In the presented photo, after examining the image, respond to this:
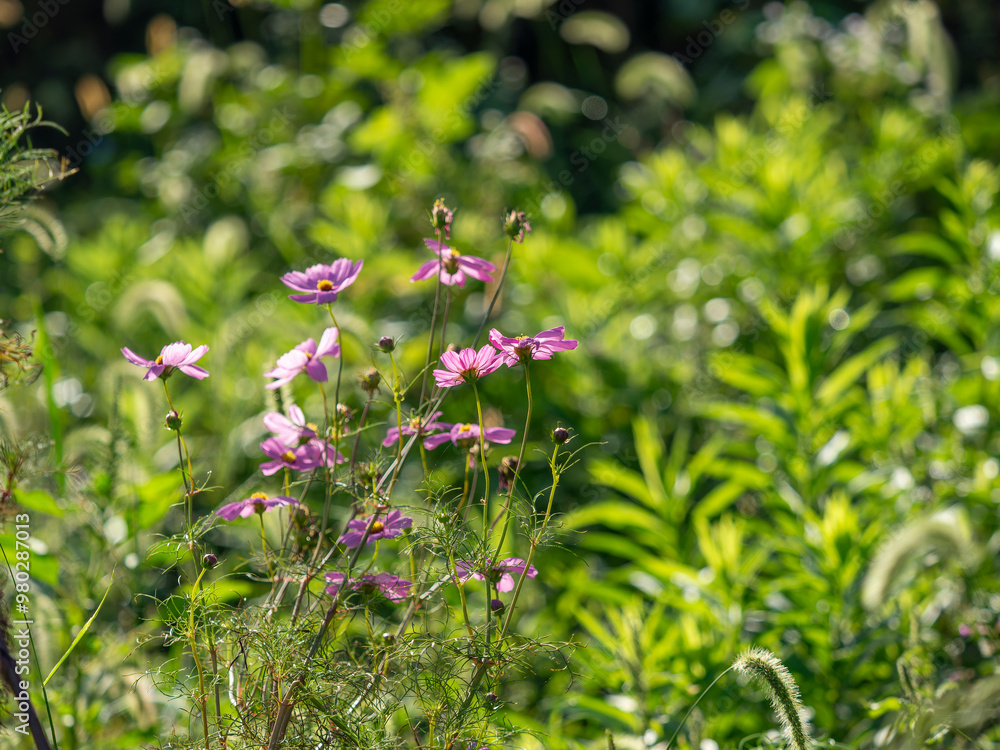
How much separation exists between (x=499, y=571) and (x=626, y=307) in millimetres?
1754

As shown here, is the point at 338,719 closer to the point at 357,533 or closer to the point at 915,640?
the point at 357,533

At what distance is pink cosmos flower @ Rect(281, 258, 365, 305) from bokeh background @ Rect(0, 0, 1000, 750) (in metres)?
0.16

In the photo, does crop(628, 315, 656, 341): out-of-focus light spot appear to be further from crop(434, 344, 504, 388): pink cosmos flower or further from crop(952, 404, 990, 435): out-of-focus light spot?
crop(434, 344, 504, 388): pink cosmos flower

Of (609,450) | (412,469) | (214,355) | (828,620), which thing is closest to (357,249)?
(214,355)

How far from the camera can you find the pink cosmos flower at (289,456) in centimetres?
80

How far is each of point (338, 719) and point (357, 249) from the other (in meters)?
1.73

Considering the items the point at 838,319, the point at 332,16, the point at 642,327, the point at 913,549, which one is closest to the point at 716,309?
the point at 642,327

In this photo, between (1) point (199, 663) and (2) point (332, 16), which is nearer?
(1) point (199, 663)

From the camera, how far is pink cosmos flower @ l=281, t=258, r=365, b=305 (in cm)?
80

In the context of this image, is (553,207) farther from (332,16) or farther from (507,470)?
(507,470)

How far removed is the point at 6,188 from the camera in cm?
88

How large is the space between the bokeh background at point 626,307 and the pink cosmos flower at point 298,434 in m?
0.08

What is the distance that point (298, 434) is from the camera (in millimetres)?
833

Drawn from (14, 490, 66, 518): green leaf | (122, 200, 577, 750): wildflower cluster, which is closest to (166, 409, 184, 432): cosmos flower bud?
(122, 200, 577, 750): wildflower cluster
